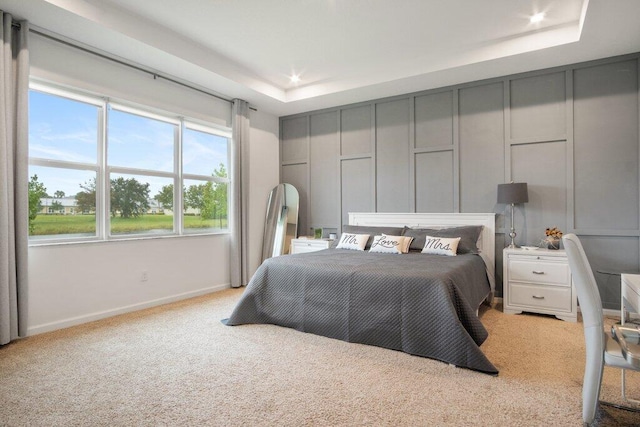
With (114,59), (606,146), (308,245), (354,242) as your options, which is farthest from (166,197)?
(606,146)

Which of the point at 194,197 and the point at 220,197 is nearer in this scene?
the point at 194,197

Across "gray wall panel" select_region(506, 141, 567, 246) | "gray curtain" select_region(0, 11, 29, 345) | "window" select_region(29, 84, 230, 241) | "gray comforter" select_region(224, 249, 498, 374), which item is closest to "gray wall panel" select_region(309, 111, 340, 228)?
"window" select_region(29, 84, 230, 241)

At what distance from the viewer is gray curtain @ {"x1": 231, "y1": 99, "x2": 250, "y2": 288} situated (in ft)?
16.3

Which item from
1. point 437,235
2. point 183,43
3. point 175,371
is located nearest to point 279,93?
point 183,43

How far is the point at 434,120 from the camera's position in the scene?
179 inches

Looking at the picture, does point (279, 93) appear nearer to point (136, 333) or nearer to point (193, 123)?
point (193, 123)

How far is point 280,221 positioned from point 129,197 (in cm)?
223

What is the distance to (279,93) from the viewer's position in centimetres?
509

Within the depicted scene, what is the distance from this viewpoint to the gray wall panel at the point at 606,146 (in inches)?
139

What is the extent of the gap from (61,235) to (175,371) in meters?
2.00

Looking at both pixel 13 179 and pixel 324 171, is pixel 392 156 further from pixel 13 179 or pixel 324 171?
pixel 13 179

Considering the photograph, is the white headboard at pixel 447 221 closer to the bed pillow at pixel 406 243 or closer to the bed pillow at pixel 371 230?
the bed pillow at pixel 371 230

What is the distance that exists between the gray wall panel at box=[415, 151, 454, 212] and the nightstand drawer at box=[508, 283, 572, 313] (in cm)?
124

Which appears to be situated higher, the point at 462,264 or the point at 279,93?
the point at 279,93
